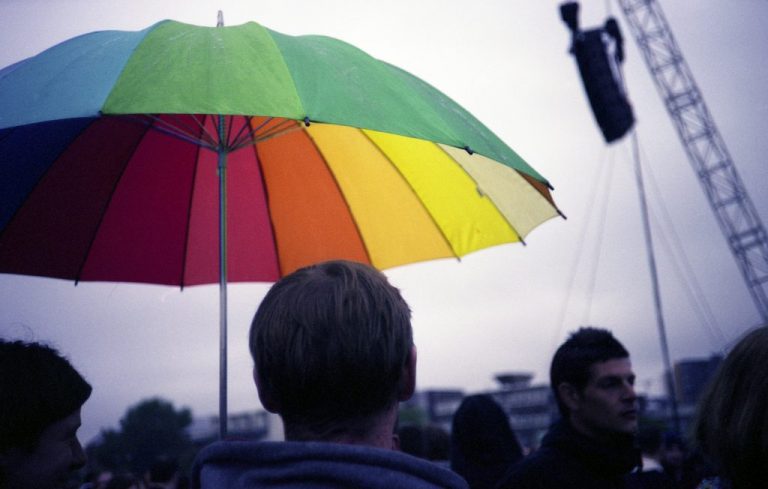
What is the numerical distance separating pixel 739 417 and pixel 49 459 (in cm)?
167

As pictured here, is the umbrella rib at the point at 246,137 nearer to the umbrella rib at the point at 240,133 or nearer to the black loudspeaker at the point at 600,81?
the umbrella rib at the point at 240,133

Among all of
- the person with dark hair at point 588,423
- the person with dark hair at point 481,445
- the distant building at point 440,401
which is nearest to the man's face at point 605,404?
the person with dark hair at point 588,423

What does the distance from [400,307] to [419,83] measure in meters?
1.75

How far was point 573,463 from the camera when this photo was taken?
3434 mm

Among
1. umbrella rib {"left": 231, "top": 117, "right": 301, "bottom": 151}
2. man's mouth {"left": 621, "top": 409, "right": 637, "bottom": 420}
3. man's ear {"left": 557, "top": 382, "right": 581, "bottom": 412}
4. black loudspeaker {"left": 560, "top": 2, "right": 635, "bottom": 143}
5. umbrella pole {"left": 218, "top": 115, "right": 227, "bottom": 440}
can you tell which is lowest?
man's mouth {"left": 621, "top": 409, "right": 637, "bottom": 420}

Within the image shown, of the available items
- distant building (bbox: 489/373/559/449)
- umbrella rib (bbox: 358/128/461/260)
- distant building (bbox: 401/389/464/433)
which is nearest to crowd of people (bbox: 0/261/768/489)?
umbrella rib (bbox: 358/128/461/260)

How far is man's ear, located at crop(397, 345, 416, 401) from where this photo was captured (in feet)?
5.17

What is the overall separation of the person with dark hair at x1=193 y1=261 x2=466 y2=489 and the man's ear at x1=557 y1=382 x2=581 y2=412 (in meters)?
2.31

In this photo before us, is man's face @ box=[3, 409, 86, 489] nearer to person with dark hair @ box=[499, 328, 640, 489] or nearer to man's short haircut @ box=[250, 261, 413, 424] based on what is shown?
man's short haircut @ box=[250, 261, 413, 424]

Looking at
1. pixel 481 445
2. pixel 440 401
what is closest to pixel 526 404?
pixel 440 401

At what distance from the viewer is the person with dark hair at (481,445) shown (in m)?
4.41

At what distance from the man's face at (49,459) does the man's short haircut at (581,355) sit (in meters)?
2.27

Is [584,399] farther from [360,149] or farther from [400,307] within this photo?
[400,307]

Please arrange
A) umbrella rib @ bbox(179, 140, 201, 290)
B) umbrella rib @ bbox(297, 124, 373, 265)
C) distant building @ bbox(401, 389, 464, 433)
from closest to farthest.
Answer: umbrella rib @ bbox(297, 124, 373, 265) → umbrella rib @ bbox(179, 140, 201, 290) → distant building @ bbox(401, 389, 464, 433)
